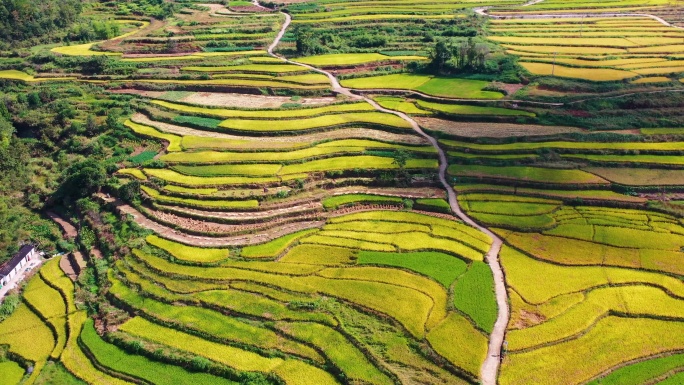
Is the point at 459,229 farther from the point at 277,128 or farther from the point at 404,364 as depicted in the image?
the point at 277,128

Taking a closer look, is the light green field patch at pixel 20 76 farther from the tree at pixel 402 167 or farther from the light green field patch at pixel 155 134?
the tree at pixel 402 167

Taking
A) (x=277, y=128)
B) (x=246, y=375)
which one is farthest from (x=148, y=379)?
(x=277, y=128)

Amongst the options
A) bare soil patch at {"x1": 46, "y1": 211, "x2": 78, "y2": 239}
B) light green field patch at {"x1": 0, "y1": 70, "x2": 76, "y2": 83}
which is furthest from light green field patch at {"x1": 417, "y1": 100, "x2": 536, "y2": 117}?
light green field patch at {"x1": 0, "y1": 70, "x2": 76, "y2": 83}

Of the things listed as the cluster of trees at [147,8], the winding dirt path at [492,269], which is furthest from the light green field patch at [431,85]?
the cluster of trees at [147,8]

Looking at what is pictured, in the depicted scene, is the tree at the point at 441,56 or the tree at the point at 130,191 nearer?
the tree at the point at 130,191

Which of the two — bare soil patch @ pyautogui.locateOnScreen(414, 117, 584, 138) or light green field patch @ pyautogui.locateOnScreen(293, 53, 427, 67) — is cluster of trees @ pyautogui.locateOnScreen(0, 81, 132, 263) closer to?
light green field patch @ pyautogui.locateOnScreen(293, 53, 427, 67)
